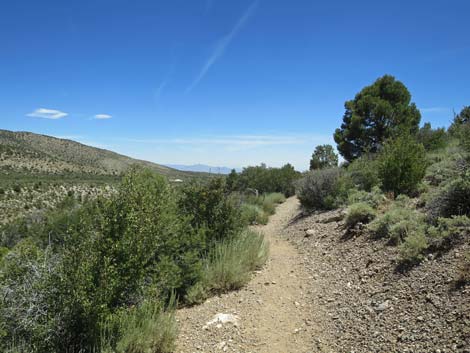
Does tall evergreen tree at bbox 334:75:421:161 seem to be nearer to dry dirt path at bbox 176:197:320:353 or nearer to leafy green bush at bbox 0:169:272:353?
dry dirt path at bbox 176:197:320:353

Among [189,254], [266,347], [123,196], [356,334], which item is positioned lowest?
[266,347]

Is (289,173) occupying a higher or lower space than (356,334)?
higher

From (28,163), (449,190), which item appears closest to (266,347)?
(449,190)

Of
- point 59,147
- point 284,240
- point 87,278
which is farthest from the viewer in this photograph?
point 59,147

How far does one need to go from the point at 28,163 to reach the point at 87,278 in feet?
192

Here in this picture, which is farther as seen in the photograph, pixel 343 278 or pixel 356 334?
pixel 343 278

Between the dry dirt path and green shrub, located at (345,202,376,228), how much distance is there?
1.85m

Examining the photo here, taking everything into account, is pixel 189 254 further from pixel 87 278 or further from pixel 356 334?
pixel 356 334

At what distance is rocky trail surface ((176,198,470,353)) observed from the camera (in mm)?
3418

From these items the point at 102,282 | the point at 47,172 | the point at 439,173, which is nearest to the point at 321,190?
the point at 439,173

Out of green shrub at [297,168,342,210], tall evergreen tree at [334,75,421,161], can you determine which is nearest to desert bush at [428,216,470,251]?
green shrub at [297,168,342,210]

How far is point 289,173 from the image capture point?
79.3ft

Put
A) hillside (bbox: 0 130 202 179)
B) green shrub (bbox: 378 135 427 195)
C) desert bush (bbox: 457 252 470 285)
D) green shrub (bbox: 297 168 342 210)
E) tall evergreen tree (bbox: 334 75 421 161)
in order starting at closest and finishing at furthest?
1. desert bush (bbox: 457 252 470 285)
2. green shrub (bbox: 378 135 427 195)
3. green shrub (bbox: 297 168 342 210)
4. tall evergreen tree (bbox: 334 75 421 161)
5. hillside (bbox: 0 130 202 179)

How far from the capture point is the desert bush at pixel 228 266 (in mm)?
5577
